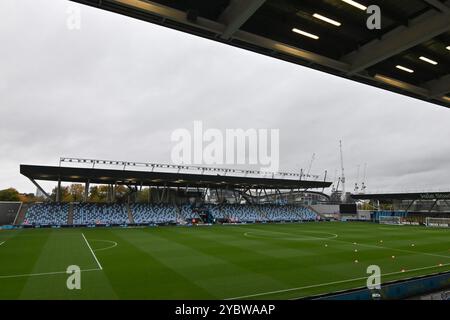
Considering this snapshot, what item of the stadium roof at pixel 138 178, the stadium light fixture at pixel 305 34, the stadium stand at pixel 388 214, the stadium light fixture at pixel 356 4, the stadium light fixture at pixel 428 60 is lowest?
the stadium stand at pixel 388 214

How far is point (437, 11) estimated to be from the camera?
643 centimetres

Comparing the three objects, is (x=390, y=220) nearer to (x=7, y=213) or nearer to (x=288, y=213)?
(x=288, y=213)

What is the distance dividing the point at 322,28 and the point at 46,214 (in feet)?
182

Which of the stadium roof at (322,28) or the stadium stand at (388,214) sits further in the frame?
the stadium stand at (388,214)

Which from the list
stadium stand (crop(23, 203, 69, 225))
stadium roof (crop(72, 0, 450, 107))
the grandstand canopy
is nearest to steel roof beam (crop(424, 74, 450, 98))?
stadium roof (crop(72, 0, 450, 107))

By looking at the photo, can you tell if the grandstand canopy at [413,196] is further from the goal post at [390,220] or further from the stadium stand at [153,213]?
the stadium stand at [153,213]

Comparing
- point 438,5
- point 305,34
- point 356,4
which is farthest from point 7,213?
point 438,5

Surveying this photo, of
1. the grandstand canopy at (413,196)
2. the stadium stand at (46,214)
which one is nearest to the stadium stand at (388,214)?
the grandstand canopy at (413,196)

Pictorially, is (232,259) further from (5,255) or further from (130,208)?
(130,208)

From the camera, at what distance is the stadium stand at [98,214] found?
5254 cm

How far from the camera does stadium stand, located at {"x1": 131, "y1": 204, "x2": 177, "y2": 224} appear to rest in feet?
187

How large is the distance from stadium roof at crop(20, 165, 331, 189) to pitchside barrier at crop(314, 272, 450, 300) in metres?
50.4

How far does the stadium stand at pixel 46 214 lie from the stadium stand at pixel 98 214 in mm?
1842
